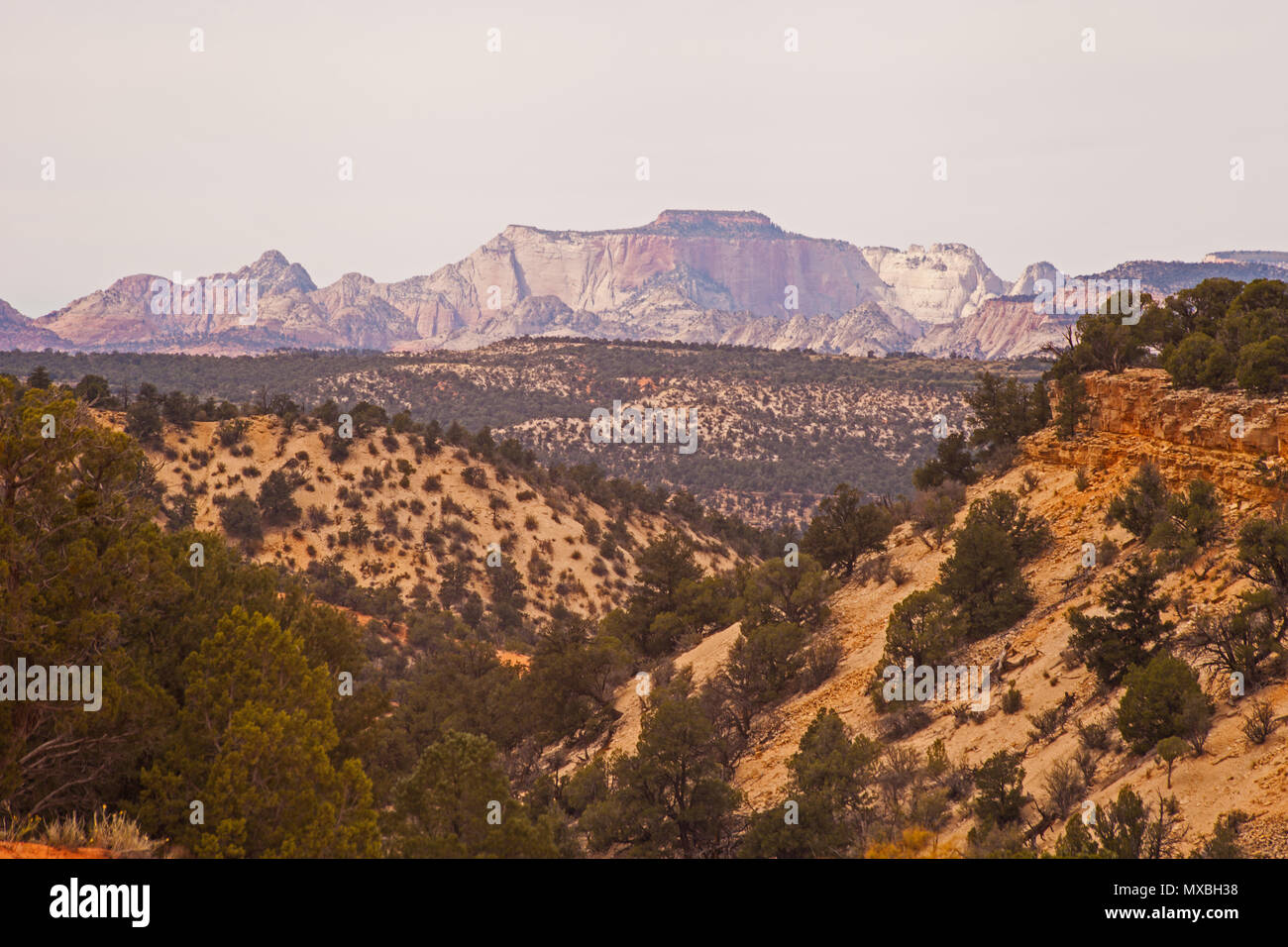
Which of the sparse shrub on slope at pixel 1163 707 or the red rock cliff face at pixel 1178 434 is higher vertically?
the red rock cliff face at pixel 1178 434

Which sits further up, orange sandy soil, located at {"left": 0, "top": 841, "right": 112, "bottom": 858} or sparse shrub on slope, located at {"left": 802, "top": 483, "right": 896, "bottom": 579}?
sparse shrub on slope, located at {"left": 802, "top": 483, "right": 896, "bottom": 579}

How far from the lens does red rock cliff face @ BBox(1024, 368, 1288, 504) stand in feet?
62.3

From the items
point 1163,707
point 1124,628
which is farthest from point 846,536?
point 1163,707

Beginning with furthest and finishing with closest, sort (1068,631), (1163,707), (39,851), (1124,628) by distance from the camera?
1. (1068,631)
2. (1124,628)
3. (1163,707)
4. (39,851)

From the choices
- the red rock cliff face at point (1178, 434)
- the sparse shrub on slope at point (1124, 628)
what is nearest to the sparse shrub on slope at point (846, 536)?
the red rock cliff face at point (1178, 434)

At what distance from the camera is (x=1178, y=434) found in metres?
21.7

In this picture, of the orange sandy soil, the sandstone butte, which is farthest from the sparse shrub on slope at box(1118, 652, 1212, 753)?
the orange sandy soil

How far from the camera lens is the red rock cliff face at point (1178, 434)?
19.0 meters

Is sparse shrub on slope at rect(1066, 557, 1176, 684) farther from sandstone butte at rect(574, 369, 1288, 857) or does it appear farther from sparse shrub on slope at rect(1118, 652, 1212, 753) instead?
sparse shrub on slope at rect(1118, 652, 1212, 753)

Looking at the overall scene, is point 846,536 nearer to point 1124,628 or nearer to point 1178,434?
point 1178,434

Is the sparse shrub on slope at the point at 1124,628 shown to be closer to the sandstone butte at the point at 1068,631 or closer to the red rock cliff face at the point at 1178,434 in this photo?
the sandstone butte at the point at 1068,631

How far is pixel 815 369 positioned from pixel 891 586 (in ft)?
292
